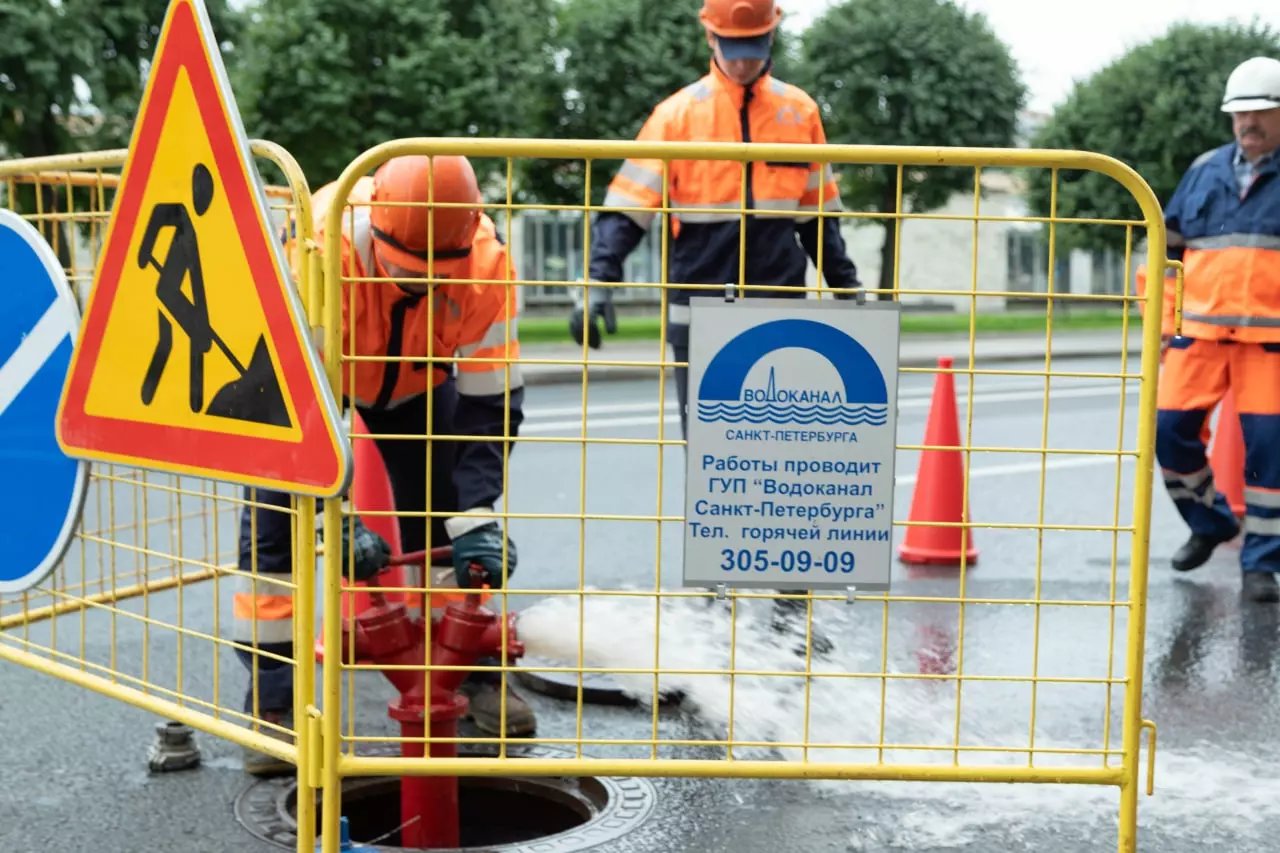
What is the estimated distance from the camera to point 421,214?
338 centimetres

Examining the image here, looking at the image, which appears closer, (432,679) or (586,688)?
(432,679)

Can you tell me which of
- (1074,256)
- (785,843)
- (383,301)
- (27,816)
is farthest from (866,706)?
(1074,256)

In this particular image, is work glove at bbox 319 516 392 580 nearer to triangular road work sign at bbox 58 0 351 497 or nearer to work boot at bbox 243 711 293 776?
triangular road work sign at bbox 58 0 351 497

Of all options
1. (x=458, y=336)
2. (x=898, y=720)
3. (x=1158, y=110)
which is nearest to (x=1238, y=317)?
(x=898, y=720)

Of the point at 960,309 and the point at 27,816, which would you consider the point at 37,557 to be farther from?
the point at 960,309

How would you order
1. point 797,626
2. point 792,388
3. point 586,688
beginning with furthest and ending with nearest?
point 797,626 → point 586,688 → point 792,388

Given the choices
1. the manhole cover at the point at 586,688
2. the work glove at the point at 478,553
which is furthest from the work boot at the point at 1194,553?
the work glove at the point at 478,553

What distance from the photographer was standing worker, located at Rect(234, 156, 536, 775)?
10.9ft

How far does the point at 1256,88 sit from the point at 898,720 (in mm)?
2937

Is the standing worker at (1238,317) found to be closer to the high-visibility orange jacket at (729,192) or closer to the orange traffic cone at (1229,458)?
the high-visibility orange jacket at (729,192)

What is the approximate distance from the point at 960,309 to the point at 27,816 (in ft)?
135

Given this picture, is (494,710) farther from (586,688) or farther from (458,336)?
(458,336)

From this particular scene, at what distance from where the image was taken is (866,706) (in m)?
4.12

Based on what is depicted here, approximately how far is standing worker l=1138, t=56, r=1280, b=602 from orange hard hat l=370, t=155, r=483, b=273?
3284 millimetres
